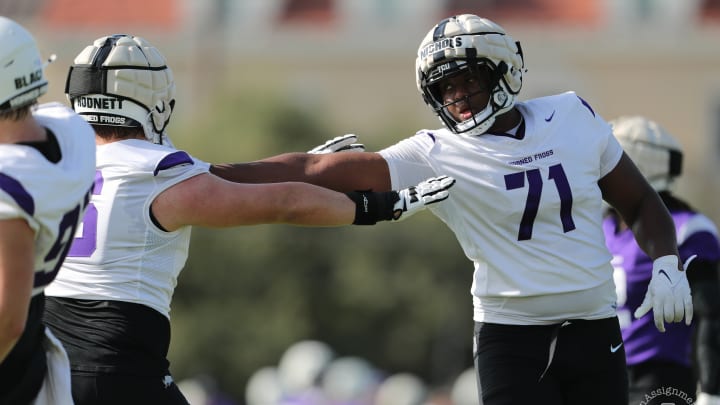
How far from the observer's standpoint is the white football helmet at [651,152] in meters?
6.53

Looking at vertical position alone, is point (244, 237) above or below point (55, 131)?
below

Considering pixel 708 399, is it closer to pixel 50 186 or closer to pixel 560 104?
pixel 560 104

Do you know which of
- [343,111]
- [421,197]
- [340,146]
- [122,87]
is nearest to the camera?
[421,197]

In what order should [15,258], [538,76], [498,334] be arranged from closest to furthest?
[15,258] < [498,334] < [538,76]

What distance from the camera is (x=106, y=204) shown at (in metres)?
4.68

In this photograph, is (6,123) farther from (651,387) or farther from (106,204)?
(651,387)

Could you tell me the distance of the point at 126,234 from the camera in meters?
4.66

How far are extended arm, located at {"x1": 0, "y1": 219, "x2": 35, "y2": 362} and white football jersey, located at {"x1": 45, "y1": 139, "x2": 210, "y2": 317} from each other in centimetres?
67

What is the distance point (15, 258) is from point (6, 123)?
0.44 metres

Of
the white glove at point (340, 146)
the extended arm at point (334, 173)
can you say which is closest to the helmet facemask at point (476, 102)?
the extended arm at point (334, 173)

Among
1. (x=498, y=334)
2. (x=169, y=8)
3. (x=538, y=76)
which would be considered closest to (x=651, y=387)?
(x=498, y=334)

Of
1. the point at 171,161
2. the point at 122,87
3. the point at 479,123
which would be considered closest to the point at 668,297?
the point at 479,123

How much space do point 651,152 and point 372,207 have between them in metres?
2.19

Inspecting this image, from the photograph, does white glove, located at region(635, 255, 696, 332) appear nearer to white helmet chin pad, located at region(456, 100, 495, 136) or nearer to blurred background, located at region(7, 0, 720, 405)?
white helmet chin pad, located at region(456, 100, 495, 136)
